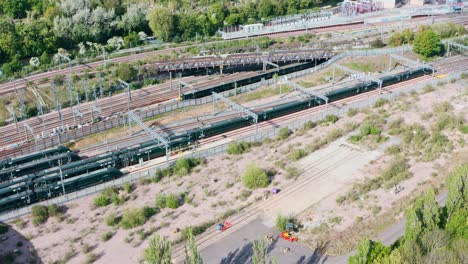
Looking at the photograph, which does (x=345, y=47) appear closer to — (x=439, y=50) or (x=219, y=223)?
(x=439, y=50)

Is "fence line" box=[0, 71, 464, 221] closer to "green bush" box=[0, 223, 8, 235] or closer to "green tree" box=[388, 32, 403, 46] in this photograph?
"green bush" box=[0, 223, 8, 235]

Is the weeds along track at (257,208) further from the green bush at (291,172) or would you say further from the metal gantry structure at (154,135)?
the metal gantry structure at (154,135)

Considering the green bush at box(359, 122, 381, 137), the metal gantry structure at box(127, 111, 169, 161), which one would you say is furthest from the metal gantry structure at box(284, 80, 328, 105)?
the metal gantry structure at box(127, 111, 169, 161)

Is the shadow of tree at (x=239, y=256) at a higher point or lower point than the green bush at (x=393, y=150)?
lower

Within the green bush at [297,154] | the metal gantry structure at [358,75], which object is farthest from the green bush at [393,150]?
the metal gantry structure at [358,75]

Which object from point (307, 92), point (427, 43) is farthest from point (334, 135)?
point (427, 43)

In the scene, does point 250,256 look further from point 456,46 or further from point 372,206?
point 456,46

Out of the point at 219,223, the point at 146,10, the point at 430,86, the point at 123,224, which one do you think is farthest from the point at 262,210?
the point at 146,10
